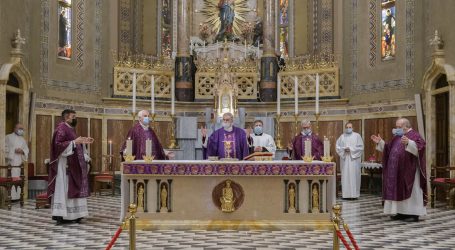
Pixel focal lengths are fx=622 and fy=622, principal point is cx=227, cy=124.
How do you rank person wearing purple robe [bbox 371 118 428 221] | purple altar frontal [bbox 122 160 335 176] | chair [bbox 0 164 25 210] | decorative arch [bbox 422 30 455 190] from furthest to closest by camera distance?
decorative arch [bbox 422 30 455 190]
chair [bbox 0 164 25 210]
person wearing purple robe [bbox 371 118 428 221]
purple altar frontal [bbox 122 160 335 176]

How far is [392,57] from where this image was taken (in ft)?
56.9

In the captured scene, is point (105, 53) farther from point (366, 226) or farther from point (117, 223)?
point (366, 226)

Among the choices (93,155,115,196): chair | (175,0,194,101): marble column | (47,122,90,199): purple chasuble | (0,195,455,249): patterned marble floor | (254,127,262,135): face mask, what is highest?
(175,0,194,101): marble column

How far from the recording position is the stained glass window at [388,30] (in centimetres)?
1742

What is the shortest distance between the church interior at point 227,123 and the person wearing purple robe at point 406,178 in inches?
1.3

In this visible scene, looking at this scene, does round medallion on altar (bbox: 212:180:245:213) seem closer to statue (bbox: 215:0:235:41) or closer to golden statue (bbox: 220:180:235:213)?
golden statue (bbox: 220:180:235:213)

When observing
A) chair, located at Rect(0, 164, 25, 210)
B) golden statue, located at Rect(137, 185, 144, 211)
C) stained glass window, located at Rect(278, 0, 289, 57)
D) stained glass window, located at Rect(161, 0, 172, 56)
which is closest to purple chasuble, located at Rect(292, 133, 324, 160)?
golden statue, located at Rect(137, 185, 144, 211)

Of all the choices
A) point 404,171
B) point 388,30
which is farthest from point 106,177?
point 388,30

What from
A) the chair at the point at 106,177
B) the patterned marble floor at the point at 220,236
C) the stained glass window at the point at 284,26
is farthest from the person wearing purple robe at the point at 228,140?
the stained glass window at the point at 284,26

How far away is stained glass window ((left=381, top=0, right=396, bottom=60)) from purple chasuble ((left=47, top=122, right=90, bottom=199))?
983cm

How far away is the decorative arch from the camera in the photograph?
14.0 m

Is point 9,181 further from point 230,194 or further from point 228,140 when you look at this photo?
point 230,194

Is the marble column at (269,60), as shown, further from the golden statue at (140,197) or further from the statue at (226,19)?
the golden statue at (140,197)

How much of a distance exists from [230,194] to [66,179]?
3088mm
